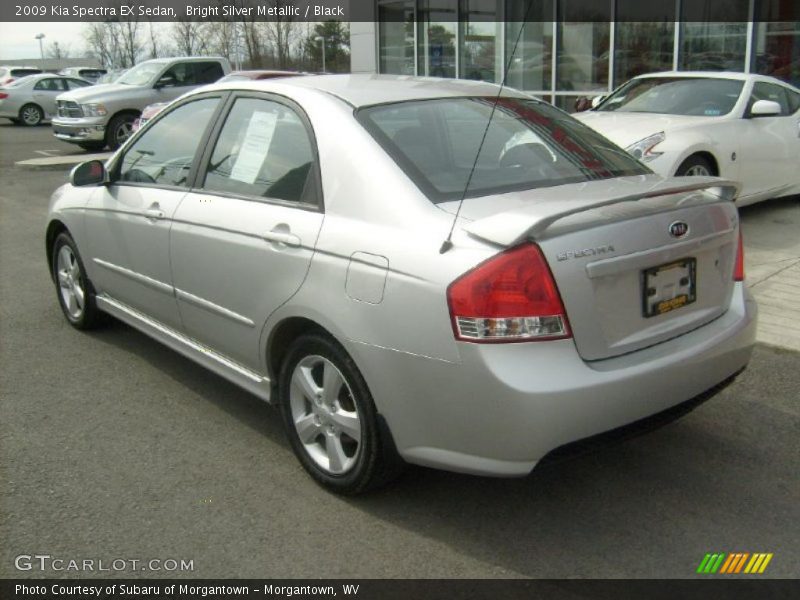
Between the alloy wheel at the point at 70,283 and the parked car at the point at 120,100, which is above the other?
the parked car at the point at 120,100

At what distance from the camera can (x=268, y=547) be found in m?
3.04

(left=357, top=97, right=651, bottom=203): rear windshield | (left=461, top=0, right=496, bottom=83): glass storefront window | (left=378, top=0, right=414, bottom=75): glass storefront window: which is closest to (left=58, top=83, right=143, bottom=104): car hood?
(left=378, top=0, right=414, bottom=75): glass storefront window

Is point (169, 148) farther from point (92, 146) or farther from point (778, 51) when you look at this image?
point (92, 146)

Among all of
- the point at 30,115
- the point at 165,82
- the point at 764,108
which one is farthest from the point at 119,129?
the point at 764,108

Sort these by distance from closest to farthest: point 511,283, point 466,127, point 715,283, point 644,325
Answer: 1. point 511,283
2. point 644,325
3. point 715,283
4. point 466,127

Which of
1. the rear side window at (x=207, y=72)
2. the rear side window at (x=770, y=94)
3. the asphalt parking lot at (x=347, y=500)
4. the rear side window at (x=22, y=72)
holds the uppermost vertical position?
the rear side window at (x=22, y=72)

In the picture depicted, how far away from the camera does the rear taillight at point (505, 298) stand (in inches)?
108

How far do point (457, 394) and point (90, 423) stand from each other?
224 cm

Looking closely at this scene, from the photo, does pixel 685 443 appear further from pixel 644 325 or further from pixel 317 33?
pixel 317 33

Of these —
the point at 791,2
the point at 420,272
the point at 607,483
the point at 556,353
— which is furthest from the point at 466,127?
the point at 791,2

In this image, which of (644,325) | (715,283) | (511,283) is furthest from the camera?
(715,283)

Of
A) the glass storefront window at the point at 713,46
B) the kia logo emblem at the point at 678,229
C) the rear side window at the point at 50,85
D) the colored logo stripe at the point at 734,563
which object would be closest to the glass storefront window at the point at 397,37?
the glass storefront window at the point at 713,46

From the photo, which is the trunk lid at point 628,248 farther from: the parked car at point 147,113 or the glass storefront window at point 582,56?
the parked car at point 147,113

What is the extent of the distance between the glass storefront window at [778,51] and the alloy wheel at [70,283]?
11230mm
